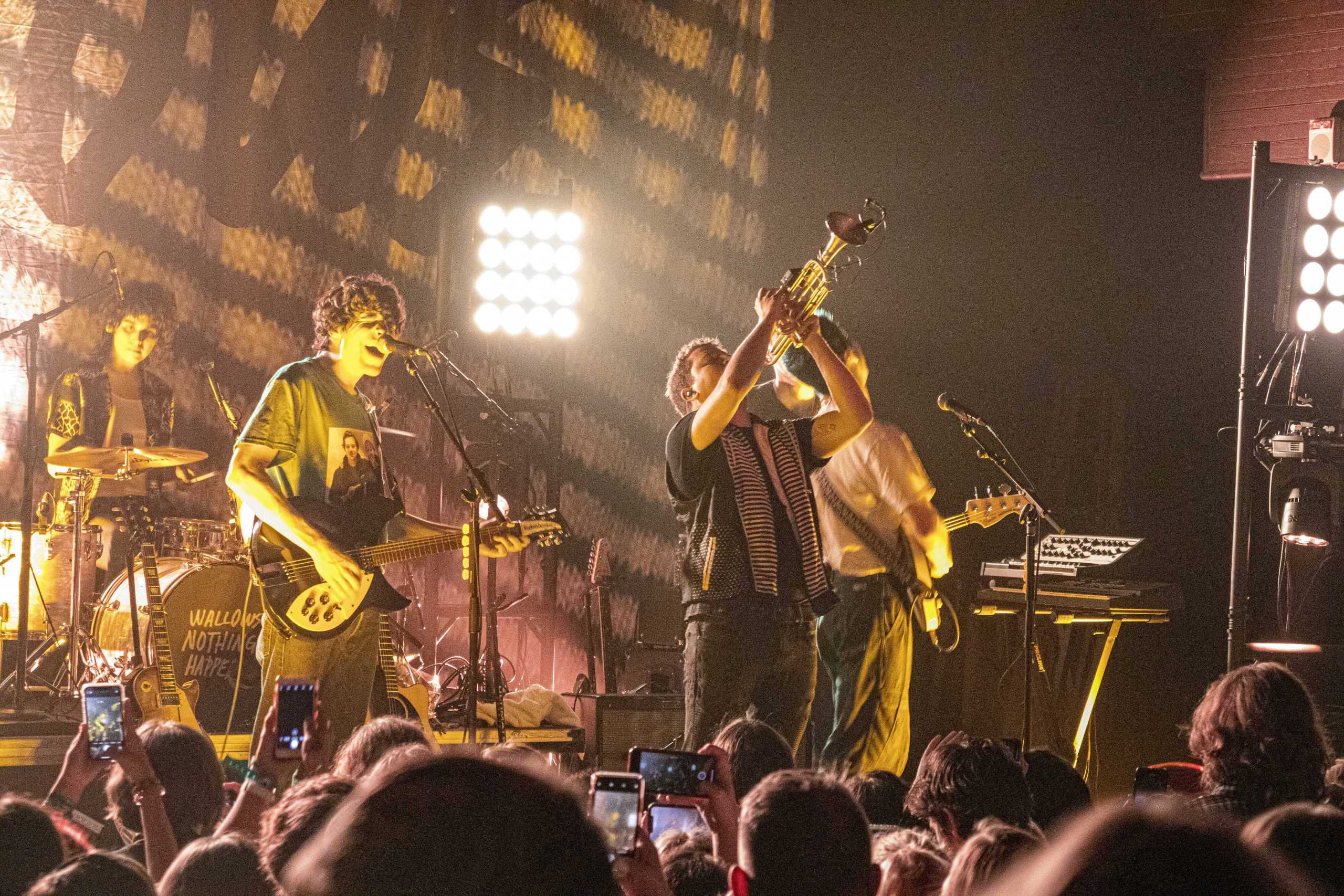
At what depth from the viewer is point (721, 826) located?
264cm

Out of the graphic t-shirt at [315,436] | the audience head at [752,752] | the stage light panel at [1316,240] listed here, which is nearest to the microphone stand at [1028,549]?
the stage light panel at [1316,240]

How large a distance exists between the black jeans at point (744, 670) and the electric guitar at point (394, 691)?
0.91 metres

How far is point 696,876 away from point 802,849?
509mm

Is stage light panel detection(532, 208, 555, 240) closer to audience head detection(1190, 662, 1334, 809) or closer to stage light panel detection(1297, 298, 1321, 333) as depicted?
stage light panel detection(1297, 298, 1321, 333)

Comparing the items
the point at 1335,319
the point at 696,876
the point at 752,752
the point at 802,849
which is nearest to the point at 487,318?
the point at 1335,319

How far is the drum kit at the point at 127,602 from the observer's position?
7.09 meters

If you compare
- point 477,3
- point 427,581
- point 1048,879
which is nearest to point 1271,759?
point 1048,879

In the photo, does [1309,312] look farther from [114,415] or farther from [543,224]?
[114,415]

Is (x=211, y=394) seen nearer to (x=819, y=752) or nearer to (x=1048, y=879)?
(x=819, y=752)

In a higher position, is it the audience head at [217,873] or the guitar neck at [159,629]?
the audience head at [217,873]

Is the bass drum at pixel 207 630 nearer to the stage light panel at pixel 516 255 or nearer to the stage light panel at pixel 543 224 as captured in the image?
the stage light panel at pixel 516 255

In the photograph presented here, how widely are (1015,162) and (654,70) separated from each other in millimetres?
3726

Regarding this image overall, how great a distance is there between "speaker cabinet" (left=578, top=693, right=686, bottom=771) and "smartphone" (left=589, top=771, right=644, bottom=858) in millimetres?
4623

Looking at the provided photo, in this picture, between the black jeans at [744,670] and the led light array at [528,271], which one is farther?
the led light array at [528,271]
